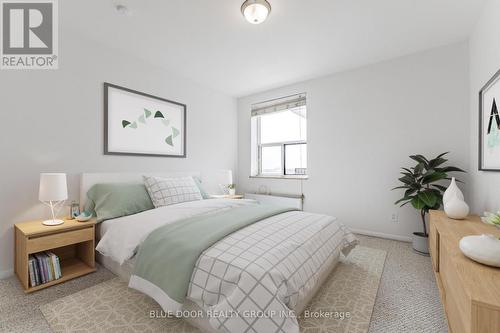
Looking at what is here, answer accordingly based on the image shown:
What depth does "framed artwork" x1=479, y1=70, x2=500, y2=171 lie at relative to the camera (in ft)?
5.89

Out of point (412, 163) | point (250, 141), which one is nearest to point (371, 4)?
point (412, 163)

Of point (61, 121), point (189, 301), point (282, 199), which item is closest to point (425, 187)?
point (282, 199)

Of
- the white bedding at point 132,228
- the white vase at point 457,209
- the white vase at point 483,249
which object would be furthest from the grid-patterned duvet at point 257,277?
the white vase at point 457,209

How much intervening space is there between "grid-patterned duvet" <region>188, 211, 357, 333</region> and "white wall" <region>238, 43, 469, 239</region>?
1870 millimetres

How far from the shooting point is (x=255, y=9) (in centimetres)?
194

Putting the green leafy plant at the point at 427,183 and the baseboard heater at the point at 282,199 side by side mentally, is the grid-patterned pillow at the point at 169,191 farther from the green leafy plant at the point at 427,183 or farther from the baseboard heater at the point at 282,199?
the green leafy plant at the point at 427,183

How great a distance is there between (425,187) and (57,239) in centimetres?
396

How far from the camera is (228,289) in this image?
119cm

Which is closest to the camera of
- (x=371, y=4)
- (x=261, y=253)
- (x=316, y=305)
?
(x=261, y=253)

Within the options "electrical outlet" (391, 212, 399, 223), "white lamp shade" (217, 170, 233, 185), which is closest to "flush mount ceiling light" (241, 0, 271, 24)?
"white lamp shade" (217, 170, 233, 185)

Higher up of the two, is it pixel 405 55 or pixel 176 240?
pixel 405 55

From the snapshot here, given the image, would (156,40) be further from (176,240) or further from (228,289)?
(228,289)

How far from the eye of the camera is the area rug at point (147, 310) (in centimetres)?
144

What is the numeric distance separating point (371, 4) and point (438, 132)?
1809 millimetres
